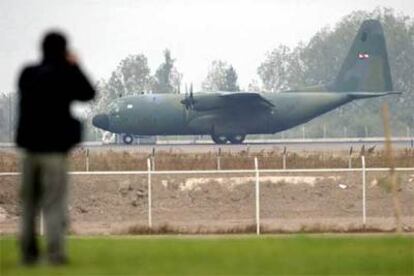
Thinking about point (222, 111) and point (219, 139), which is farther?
point (219, 139)

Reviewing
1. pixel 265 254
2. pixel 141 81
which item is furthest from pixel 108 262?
pixel 141 81

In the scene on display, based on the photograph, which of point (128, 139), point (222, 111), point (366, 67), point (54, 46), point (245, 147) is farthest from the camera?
point (366, 67)

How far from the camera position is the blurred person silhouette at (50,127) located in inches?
407

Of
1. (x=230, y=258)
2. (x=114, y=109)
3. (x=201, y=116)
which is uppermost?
(x=114, y=109)

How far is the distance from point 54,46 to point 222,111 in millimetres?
58285

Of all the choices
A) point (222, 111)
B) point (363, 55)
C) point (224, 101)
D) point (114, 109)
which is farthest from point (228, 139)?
point (363, 55)

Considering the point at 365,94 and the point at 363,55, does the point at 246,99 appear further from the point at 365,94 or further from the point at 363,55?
the point at 363,55

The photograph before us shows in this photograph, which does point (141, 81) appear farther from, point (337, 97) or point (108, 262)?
point (108, 262)

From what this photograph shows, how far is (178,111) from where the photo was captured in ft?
223

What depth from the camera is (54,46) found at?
10.4m

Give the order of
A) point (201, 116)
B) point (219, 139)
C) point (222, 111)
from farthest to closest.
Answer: point (219, 139)
point (222, 111)
point (201, 116)

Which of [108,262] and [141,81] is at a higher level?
[141,81]

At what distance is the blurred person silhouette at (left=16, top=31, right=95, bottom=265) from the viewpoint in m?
10.3

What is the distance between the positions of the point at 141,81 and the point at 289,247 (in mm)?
114098
